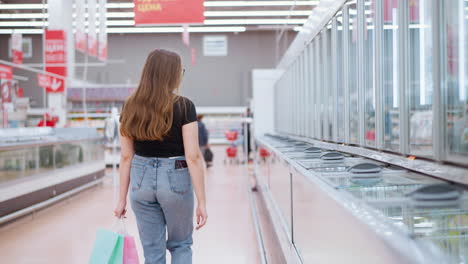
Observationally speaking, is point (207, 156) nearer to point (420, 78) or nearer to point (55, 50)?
point (55, 50)

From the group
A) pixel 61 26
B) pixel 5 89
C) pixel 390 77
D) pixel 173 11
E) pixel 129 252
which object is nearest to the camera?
pixel 129 252

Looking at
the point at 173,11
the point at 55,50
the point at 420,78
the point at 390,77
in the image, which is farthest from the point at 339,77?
the point at 55,50

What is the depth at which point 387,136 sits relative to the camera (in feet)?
10.5

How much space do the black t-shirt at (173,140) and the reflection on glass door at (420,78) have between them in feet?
3.85

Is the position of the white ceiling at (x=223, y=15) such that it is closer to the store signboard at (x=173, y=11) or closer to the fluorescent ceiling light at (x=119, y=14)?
the fluorescent ceiling light at (x=119, y=14)

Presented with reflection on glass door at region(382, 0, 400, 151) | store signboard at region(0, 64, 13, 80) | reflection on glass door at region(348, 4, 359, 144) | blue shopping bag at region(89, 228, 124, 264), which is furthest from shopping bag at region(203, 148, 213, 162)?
blue shopping bag at region(89, 228, 124, 264)

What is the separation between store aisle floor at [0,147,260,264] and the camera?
4.41 meters

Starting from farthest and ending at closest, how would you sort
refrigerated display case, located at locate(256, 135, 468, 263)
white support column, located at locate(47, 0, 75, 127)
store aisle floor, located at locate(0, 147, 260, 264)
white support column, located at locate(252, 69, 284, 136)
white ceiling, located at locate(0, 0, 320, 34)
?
white support column, located at locate(252, 69, 284, 136)
white support column, located at locate(47, 0, 75, 127)
white ceiling, located at locate(0, 0, 320, 34)
store aisle floor, located at locate(0, 147, 260, 264)
refrigerated display case, located at locate(256, 135, 468, 263)

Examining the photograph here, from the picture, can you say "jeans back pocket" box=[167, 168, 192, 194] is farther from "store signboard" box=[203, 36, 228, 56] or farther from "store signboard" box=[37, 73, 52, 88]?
"store signboard" box=[203, 36, 228, 56]

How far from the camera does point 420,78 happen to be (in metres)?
2.55

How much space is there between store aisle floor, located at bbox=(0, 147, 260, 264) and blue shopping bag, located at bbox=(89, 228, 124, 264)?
1924 mm

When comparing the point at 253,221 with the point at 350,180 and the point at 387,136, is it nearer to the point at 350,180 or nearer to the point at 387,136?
the point at 387,136

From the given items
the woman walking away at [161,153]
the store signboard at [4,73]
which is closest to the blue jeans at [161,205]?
the woman walking away at [161,153]

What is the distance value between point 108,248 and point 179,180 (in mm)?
483
